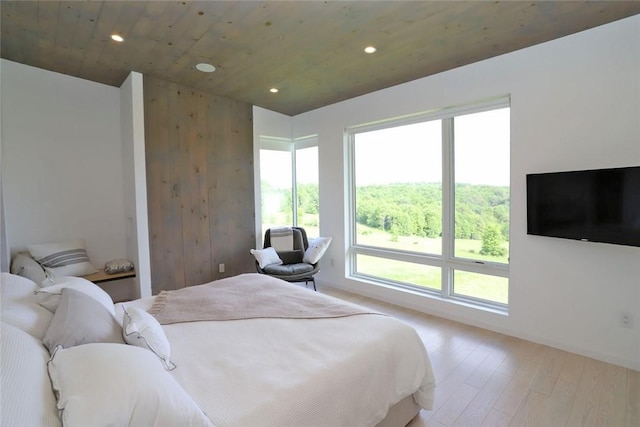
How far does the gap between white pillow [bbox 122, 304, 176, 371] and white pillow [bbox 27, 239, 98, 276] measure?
96.7 inches

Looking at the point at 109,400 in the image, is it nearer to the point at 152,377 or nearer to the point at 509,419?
the point at 152,377

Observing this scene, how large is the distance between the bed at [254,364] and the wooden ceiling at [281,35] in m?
2.02

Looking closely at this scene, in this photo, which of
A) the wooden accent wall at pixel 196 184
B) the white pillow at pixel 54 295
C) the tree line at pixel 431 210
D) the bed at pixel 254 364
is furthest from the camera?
the wooden accent wall at pixel 196 184

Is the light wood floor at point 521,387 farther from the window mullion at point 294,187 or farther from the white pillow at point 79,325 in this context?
the window mullion at point 294,187

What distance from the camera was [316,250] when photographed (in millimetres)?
4285

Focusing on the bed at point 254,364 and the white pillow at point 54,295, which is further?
the white pillow at point 54,295

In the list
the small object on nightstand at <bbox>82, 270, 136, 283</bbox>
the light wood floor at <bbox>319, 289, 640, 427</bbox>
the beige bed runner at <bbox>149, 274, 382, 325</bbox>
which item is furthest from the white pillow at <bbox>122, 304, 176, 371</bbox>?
the small object on nightstand at <bbox>82, 270, 136, 283</bbox>

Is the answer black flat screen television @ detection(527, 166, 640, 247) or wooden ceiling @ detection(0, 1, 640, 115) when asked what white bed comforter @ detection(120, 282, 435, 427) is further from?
wooden ceiling @ detection(0, 1, 640, 115)

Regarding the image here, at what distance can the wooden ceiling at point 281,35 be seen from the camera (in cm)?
219

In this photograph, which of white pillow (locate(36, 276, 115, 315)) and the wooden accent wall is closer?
white pillow (locate(36, 276, 115, 315))

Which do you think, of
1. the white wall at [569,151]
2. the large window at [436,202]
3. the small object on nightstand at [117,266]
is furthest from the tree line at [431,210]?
the small object on nightstand at [117,266]

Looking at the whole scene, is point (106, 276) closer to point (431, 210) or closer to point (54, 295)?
point (54, 295)

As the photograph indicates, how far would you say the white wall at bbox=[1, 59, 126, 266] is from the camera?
3213 mm

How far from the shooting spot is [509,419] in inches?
74.5
